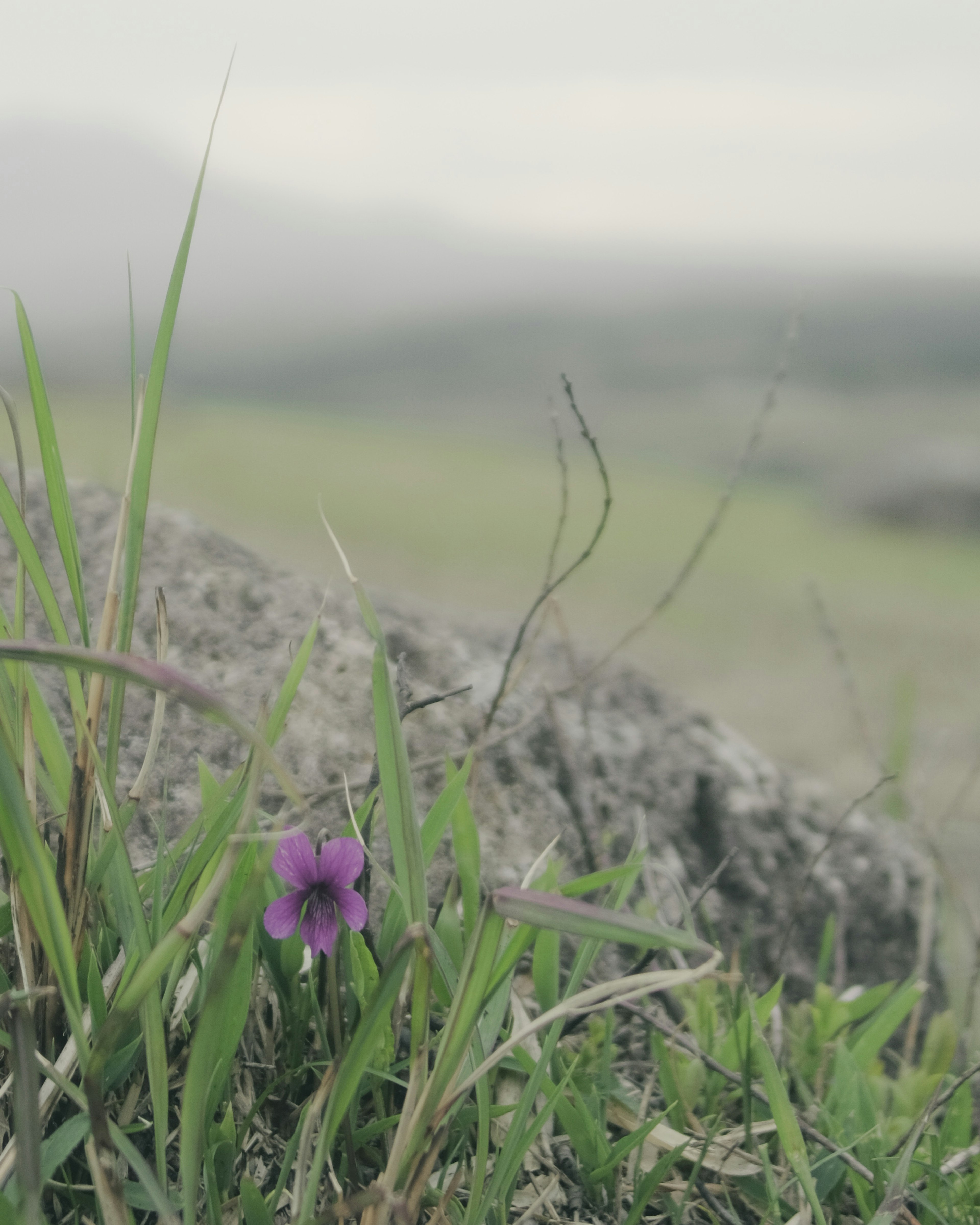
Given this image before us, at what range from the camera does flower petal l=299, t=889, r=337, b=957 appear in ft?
1.53

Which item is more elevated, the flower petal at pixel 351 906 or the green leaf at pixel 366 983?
the flower petal at pixel 351 906

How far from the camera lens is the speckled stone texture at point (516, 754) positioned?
78 cm

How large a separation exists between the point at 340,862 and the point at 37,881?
0.15 metres

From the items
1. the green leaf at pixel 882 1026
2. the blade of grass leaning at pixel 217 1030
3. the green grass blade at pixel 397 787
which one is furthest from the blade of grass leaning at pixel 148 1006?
the green leaf at pixel 882 1026

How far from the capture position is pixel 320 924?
471 mm

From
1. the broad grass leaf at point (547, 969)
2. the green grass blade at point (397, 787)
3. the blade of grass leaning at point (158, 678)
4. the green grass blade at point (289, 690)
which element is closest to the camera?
the blade of grass leaning at point (158, 678)

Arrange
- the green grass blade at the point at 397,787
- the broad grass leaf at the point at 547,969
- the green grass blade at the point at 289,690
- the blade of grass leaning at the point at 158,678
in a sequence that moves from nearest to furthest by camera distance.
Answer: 1. the blade of grass leaning at the point at 158,678
2. the green grass blade at the point at 397,787
3. the green grass blade at the point at 289,690
4. the broad grass leaf at the point at 547,969

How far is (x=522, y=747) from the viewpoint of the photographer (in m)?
0.91

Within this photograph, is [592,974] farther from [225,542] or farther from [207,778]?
[225,542]

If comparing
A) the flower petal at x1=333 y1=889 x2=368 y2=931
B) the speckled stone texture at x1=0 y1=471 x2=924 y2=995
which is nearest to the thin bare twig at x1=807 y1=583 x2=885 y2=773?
the speckled stone texture at x1=0 y1=471 x2=924 y2=995

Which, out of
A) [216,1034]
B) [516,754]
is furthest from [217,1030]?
[516,754]

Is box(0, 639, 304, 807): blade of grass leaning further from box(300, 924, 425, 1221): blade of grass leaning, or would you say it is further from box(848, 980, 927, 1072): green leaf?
box(848, 980, 927, 1072): green leaf

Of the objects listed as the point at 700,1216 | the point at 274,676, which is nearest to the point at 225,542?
the point at 274,676

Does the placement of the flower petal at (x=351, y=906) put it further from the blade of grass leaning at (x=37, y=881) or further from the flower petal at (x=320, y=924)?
the blade of grass leaning at (x=37, y=881)
